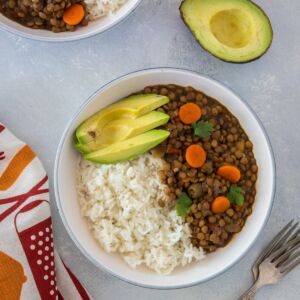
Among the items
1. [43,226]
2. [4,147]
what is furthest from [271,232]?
[4,147]

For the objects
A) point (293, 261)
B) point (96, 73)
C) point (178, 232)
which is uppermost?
point (96, 73)

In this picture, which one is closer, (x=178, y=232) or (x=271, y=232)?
(x=178, y=232)

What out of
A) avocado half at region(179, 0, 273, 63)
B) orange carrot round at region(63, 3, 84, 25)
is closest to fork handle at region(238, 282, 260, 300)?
avocado half at region(179, 0, 273, 63)

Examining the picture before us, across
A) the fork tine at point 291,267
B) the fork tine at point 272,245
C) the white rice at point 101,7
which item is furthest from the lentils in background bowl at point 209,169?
the white rice at point 101,7

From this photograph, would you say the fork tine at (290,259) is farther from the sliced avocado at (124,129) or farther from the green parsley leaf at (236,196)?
the sliced avocado at (124,129)

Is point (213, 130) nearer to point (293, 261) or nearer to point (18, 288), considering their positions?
point (293, 261)
